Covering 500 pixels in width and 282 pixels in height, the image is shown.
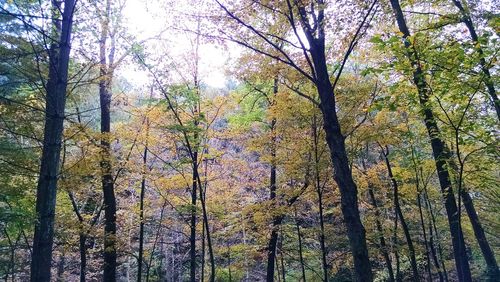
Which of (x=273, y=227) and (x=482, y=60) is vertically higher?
(x=482, y=60)

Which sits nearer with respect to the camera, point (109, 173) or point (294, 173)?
point (109, 173)

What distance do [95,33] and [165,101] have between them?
276 centimetres

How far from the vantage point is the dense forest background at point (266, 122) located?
192 inches

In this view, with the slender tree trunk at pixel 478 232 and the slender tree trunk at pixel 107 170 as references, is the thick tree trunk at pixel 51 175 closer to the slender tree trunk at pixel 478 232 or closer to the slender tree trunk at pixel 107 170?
the slender tree trunk at pixel 107 170

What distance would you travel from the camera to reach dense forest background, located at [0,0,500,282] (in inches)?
192

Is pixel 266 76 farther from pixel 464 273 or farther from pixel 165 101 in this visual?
pixel 464 273

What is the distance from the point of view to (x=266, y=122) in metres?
12.1

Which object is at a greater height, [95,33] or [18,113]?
[95,33]

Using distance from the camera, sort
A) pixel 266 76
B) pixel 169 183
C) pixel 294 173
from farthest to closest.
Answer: pixel 169 183 < pixel 294 173 < pixel 266 76

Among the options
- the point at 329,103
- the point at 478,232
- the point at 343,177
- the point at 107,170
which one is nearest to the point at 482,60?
the point at 329,103

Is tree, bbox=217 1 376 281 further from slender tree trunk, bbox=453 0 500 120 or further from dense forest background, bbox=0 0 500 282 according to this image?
slender tree trunk, bbox=453 0 500 120

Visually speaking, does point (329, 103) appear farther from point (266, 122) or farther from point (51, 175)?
point (266, 122)

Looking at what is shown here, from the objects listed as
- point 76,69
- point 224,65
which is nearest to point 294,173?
point 224,65

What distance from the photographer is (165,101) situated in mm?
9055
